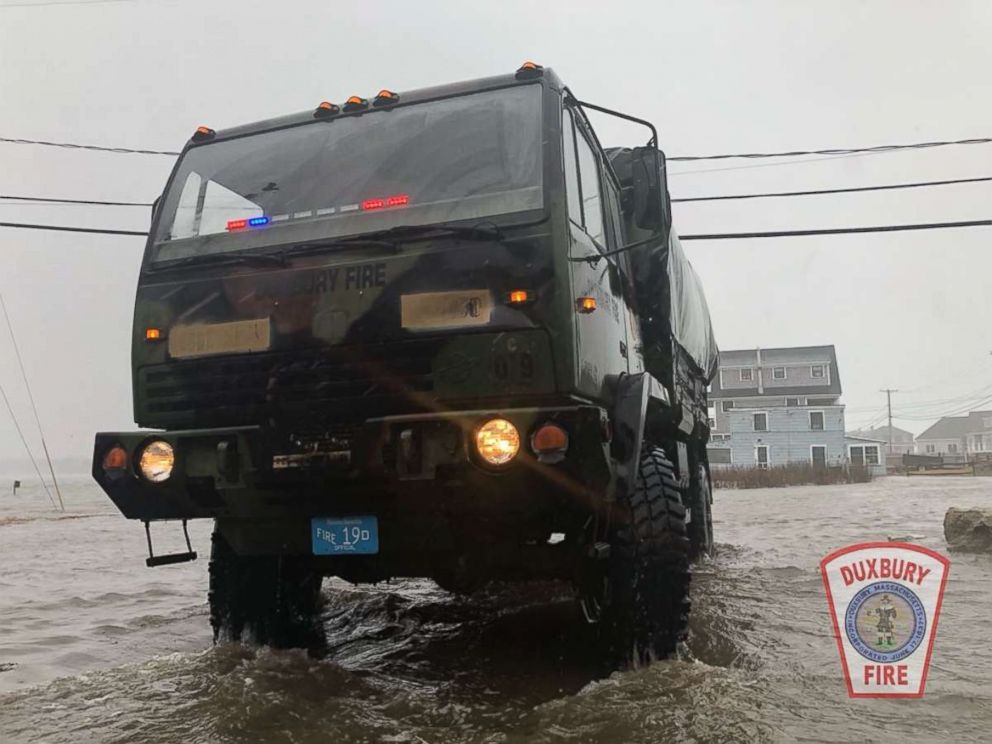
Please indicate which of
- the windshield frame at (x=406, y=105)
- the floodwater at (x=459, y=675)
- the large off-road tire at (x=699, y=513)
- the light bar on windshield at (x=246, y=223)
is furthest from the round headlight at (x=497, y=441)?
the large off-road tire at (x=699, y=513)

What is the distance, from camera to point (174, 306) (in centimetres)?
390

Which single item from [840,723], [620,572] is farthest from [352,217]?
[840,723]

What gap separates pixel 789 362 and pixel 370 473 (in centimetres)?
4733

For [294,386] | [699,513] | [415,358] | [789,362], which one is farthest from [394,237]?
[789,362]

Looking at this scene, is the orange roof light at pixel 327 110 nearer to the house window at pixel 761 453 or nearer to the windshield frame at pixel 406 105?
the windshield frame at pixel 406 105

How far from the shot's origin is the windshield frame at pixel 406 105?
3588 millimetres

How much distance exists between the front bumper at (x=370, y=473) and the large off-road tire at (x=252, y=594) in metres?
0.76

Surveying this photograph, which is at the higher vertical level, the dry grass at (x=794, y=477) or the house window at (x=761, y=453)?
the house window at (x=761, y=453)

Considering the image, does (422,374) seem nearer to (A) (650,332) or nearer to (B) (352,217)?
(B) (352,217)

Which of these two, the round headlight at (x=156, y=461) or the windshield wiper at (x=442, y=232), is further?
the round headlight at (x=156, y=461)

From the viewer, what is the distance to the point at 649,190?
435 centimetres

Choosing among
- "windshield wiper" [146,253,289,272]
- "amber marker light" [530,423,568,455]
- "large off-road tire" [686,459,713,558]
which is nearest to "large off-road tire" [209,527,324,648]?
"windshield wiper" [146,253,289,272]

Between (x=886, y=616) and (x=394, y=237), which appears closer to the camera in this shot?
(x=886, y=616)

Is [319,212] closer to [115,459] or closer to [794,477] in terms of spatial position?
[115,459]
